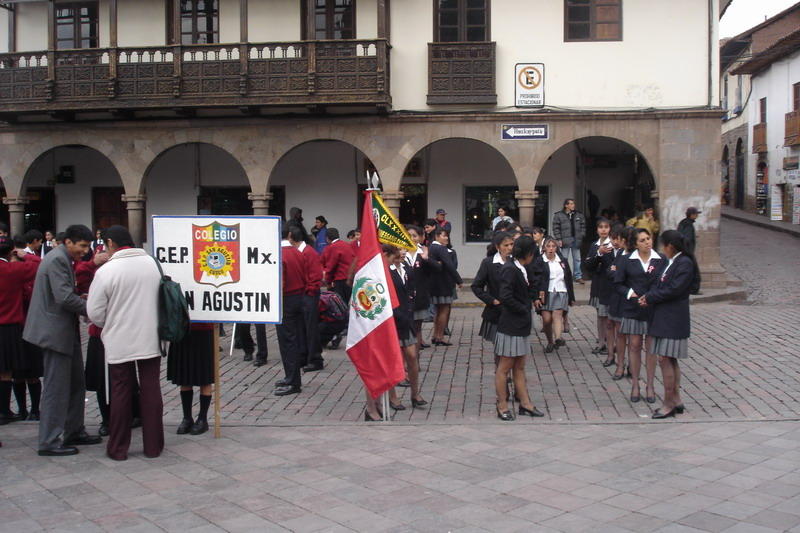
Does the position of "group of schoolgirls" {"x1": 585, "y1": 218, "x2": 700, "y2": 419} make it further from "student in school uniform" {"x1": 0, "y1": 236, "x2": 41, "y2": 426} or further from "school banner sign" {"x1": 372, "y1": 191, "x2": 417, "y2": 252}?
"student in school uniform" {"x1": 0, "y1": 236, "x2": 41, "y2": 426}

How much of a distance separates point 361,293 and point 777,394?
4.73m

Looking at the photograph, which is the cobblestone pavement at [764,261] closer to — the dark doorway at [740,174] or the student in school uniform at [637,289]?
the dark doorway at [740,174]

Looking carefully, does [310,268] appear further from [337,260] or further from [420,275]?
[337,260]

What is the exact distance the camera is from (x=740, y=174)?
1619 inches

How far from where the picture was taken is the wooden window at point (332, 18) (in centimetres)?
1978

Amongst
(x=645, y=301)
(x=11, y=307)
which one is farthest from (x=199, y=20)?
(x=645, y=301)

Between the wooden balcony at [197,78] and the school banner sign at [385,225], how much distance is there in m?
9.61

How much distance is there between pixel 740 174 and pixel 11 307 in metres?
38.9

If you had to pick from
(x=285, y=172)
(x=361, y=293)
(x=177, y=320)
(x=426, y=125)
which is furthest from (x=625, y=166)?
(x=177, y=320)

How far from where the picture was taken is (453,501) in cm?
604

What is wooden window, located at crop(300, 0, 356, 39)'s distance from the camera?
19781 millimetres

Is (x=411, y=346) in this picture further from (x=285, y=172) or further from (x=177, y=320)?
(x=285, y=172)

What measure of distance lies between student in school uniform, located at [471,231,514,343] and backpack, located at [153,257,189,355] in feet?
9.56

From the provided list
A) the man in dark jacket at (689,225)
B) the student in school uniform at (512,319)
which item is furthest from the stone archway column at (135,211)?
the student in school uniform at (512,319)
